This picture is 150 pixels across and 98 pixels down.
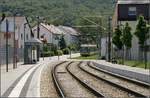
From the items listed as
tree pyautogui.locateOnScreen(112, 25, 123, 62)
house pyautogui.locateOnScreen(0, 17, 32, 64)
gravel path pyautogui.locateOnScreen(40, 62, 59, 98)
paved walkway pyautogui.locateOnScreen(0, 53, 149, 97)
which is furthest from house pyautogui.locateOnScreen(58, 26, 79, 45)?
gravel path pyautogui.locateOnScreen(40, 62, 59, 98)

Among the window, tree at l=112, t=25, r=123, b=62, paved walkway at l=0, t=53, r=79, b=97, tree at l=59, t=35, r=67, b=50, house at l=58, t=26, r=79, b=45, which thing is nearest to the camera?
paved walkway at l=0, t=53, r=79, b=97

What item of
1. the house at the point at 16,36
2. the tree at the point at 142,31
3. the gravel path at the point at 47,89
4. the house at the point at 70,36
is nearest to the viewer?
the gravel path at the point at 47,89

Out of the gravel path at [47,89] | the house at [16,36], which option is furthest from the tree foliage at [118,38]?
the gravel path at [47,89]

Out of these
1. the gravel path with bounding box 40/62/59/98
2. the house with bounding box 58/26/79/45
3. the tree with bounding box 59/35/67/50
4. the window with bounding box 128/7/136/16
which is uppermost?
the window with bounding box 128/7/136/16

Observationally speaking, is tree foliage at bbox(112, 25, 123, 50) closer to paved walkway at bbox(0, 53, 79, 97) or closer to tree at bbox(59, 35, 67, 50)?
paved walkway at bbox(0, 53, 79, 97)

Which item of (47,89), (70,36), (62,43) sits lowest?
(47,89)

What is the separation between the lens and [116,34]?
45.4 meters

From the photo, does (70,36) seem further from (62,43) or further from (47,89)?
(47,89)

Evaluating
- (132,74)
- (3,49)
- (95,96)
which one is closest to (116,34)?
(3,49)

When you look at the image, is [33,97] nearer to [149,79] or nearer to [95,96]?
[95,96]

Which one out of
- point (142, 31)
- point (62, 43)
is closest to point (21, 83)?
point (142, 31)

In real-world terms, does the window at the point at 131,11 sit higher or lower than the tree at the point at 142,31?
higher

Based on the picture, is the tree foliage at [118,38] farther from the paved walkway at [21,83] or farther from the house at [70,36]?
the house at [70,36]

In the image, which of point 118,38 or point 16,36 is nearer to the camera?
point 16,36
